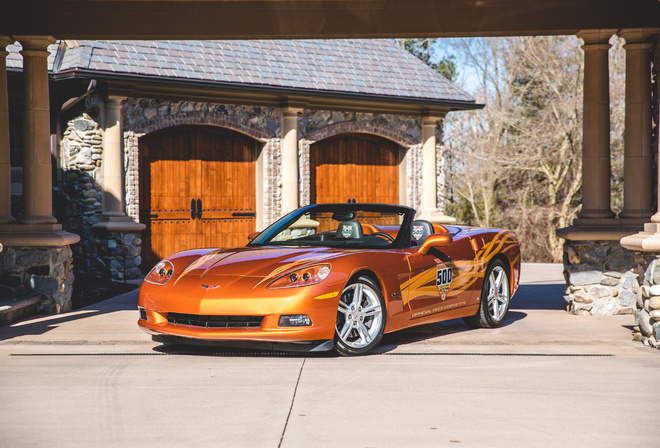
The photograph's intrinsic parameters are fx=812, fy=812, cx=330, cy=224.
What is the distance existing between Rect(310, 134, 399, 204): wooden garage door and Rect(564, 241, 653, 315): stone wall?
26.8 ft

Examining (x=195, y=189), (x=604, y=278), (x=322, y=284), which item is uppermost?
(x=195, y=189)

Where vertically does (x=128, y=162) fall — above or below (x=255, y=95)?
below

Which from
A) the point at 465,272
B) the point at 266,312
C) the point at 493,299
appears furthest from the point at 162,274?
the point at 493,299

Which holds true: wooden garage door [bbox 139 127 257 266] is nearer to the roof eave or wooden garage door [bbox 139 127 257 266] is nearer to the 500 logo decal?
the roof eave

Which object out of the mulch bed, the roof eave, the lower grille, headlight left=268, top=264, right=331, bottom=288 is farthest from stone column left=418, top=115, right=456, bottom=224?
the lower grille

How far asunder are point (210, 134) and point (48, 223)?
632cm

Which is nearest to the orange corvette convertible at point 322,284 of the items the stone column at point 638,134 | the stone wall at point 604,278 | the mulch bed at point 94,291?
the stone wall at point 604,278

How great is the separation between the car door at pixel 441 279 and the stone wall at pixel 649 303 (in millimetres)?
1596

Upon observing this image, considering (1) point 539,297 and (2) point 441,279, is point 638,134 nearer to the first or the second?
(1) point 539,297

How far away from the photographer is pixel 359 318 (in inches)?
264

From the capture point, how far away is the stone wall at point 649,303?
23.6ft

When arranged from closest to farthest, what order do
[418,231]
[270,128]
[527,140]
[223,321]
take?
1. [223,321]
2. [418,231]
3. [270,128]
4. [527,140]

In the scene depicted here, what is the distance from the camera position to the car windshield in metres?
7.42

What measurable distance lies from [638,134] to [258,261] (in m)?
5.25
